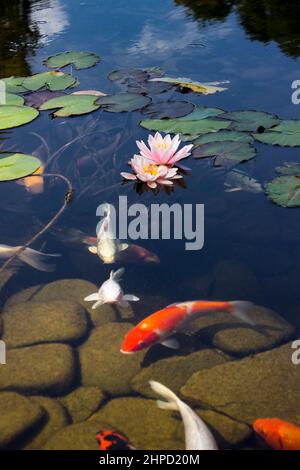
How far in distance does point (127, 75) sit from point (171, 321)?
3571 mm

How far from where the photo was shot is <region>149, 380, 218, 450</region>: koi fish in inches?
75.2

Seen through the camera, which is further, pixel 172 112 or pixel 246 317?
pixel 172 112

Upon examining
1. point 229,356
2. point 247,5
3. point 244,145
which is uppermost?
point 247,5

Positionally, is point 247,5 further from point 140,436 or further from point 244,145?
point 140,436

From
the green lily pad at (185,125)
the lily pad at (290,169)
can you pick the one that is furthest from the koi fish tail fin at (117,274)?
the green lily pad at (185,125)

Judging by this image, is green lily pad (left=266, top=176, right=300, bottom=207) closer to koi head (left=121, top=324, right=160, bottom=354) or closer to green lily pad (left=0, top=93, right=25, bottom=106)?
koi head (left=121, top=324, right=160, bottom=354)

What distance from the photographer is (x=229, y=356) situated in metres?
2.39

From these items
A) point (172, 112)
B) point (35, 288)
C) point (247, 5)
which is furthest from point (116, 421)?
point (247, 5)

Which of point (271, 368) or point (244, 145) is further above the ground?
point (244, 145)

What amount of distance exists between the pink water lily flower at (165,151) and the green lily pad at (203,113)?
71 centimetres

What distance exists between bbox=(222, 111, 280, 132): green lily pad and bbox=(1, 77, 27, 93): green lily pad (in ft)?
7.21

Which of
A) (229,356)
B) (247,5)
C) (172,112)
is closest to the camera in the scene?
(229,356)

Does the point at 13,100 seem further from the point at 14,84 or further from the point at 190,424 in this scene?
the point at 190,424
